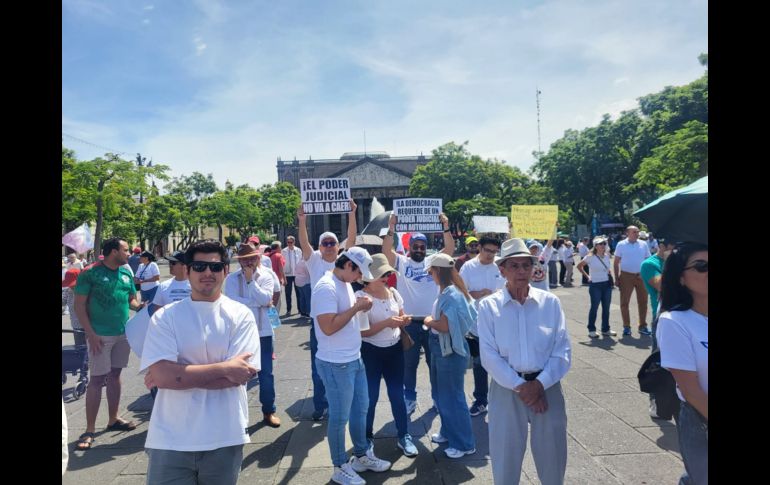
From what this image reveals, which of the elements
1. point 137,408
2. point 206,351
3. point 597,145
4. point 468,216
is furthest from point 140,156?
point 206,351

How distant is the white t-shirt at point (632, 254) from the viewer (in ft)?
26.7

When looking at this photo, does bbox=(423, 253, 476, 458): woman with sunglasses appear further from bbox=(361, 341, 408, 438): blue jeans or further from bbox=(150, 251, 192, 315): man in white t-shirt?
bbox=(150, 251, 192, 315): man in white t-shirt

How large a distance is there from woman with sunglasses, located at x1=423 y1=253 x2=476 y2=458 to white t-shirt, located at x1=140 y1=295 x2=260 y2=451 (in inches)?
73.9

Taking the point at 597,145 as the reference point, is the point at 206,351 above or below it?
below

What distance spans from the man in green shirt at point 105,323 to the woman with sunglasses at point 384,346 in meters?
2.51

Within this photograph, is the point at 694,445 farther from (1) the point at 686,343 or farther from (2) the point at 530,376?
(2) the point at 530,376

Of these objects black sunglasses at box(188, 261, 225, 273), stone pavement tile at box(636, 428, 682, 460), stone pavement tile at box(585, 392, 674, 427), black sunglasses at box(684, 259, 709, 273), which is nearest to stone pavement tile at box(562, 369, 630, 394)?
stone pavement tile at box(585, 392, 674, 427)

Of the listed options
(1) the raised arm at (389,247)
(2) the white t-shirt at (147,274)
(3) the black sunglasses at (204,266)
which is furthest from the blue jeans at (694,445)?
(2) the white t-shirt at (147,274)

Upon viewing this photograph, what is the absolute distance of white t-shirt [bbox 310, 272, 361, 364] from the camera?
3492mm

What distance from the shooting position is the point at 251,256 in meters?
4.88
